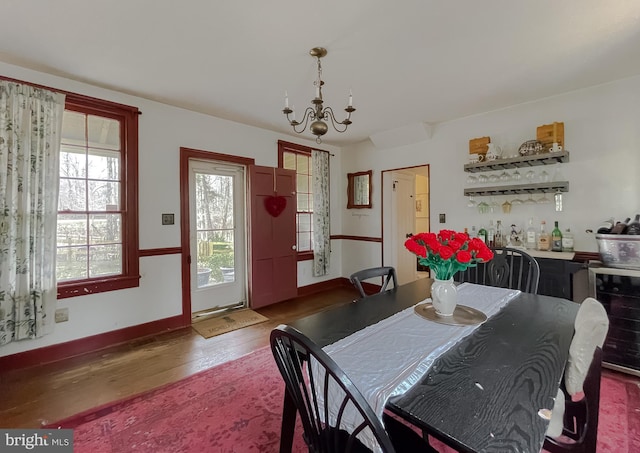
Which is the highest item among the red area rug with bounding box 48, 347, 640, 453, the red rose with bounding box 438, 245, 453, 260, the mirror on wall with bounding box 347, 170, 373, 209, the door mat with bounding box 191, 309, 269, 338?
the mirror on wall with bounding box 347, 170, 373, 209

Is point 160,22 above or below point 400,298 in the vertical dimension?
above

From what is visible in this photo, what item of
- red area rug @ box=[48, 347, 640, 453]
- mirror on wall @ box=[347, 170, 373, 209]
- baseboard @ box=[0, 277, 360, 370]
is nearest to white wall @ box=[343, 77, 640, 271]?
mirror on wall @ box=[347, 170, 373, 209]

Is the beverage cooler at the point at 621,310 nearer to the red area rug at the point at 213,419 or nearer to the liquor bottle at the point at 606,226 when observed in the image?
the red area rug at the point at 213,419

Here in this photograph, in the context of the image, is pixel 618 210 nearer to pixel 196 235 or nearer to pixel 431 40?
pixel 431 40

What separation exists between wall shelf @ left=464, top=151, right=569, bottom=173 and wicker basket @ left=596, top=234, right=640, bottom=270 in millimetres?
902

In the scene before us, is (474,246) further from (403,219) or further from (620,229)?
(403,219)

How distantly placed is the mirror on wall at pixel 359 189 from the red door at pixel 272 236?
118 centimetres

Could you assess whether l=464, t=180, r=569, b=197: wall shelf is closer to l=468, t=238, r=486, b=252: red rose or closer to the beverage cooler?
the beverage cooler

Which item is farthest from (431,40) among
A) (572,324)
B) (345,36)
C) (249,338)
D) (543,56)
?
(249,338)

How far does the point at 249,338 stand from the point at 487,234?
9.74 ft

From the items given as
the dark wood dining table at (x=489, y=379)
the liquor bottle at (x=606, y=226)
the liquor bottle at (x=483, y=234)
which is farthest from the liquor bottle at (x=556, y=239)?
the dark wood dining table at (x=489, y=379)

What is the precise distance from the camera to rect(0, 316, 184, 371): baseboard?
2.42m

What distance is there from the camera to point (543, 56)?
2.26m

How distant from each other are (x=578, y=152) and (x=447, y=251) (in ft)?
8.68
